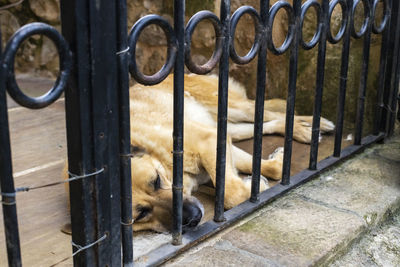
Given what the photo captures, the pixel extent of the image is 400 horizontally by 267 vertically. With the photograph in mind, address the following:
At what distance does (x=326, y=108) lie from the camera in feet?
12.0

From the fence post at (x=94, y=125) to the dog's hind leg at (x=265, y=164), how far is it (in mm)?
1669

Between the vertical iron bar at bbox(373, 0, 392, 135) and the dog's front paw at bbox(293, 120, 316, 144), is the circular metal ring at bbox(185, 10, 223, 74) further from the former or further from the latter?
the dog's front paw at bbox(293, 120, 316, 144)

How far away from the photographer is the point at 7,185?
120cm

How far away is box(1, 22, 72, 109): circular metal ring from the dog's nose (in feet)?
3.46

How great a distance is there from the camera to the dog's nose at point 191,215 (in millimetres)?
2126

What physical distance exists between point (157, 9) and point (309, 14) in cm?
191

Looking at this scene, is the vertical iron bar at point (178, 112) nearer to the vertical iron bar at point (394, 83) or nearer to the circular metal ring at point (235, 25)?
the circular metal ring at point (235, 25)

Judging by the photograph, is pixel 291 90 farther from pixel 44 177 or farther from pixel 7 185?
pixel 44 177

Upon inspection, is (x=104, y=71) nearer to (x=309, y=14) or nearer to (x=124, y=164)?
(x=124, y=164)

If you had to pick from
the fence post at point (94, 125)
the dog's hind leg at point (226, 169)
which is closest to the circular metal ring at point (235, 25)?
the fence post at point (94, 125)

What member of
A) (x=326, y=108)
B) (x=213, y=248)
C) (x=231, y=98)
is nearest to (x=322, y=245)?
(x=213, y=248)

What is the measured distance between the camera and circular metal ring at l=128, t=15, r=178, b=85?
1489 millimetres

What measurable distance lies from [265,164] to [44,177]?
58.2 inches

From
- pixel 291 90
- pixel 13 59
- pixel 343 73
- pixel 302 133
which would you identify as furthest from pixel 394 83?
pixel 13 59
